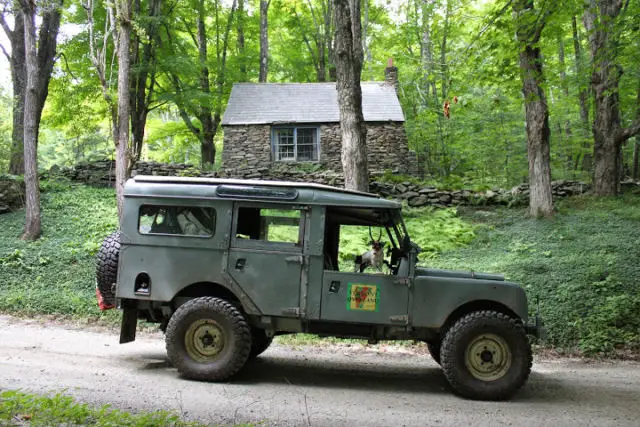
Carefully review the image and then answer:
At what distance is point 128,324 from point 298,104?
1633cm

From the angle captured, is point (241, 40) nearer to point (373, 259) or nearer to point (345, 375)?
point (373, 259)

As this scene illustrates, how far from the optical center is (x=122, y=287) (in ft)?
18.9

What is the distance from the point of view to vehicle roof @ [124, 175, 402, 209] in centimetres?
571

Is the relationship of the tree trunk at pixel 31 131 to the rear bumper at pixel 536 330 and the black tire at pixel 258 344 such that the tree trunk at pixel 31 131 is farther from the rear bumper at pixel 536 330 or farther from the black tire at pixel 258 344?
the rear bumper at pixel 536 330

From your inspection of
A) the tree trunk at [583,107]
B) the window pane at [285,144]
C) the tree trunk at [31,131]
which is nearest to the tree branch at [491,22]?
the tree trunk at [583,107]

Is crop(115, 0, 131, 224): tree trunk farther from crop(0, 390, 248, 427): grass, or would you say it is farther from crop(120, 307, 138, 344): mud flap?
crop(0, 390, 248, 427): grass

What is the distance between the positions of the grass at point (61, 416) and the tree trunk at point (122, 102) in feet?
24.1

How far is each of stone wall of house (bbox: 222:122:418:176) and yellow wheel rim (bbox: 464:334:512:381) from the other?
14.6m

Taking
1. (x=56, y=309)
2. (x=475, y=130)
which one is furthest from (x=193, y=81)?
(x=56, y=309)

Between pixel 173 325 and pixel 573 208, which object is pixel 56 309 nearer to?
pixel 173 325

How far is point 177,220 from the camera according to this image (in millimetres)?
5852

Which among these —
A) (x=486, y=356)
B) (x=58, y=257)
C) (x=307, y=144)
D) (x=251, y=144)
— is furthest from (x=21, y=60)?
(x=486, y=356)

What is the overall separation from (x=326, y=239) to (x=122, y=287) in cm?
247

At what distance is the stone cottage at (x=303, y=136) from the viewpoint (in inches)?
787
